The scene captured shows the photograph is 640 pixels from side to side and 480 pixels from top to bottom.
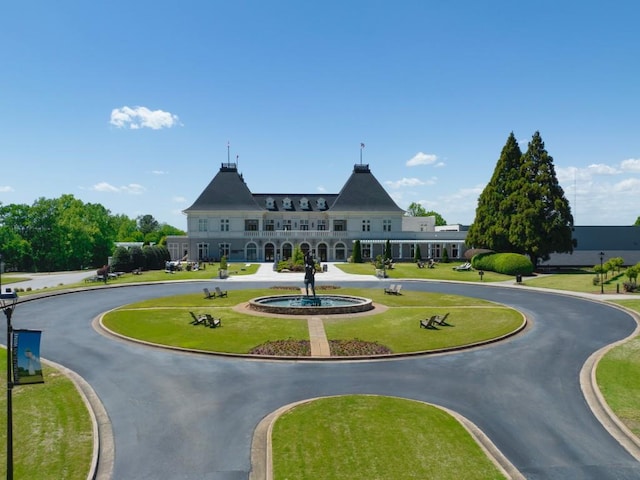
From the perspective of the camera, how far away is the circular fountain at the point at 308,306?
1254 inches

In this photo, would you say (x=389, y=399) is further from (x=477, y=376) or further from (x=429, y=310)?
(x=429, y=310)

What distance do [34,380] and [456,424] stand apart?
11887 mm

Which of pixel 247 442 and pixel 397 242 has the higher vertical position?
pixel 397 242

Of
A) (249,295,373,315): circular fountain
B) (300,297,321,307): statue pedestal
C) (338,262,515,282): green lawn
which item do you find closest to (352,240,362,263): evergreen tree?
(338,262,515,282): green lawn

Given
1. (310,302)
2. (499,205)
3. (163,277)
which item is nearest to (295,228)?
(163,277)

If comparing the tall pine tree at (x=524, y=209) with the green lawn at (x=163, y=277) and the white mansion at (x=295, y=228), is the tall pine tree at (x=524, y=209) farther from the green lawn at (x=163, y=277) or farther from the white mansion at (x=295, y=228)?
the green lawn at (x=163, y=277)

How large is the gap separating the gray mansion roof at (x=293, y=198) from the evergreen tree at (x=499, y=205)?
16.3m

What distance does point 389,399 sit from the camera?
16188 mm

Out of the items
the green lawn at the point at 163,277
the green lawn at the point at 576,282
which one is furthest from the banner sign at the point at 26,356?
the green lawn at the point at 576,282

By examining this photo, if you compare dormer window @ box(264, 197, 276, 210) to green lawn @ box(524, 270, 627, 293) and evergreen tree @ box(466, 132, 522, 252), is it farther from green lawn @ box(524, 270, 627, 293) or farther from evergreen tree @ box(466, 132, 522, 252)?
green lawn @ box(524, 270, 627, 293)

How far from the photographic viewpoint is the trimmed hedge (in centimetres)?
6044

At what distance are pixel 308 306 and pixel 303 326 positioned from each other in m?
5.04

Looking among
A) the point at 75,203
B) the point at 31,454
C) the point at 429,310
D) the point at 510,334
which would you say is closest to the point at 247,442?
the point at 31,454

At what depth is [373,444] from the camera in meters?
12.6
